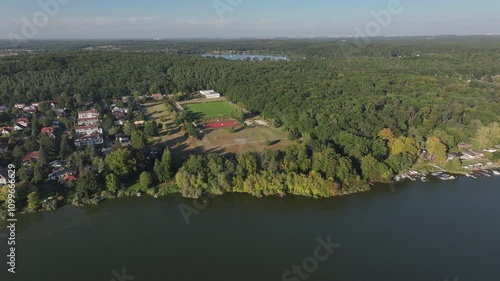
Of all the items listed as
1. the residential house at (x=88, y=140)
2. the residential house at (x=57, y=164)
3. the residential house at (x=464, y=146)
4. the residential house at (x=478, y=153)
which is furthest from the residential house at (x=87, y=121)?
the residential house at (x=478, y=153)

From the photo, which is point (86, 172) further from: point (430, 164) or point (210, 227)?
point (430, 164)

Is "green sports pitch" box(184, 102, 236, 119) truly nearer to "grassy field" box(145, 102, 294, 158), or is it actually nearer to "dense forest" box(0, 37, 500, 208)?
"dense forest" box(0, 37, 500, 208)

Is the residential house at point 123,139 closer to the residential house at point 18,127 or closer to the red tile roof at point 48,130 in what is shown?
the red tile roof at point 48,130

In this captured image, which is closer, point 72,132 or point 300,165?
point 300,165

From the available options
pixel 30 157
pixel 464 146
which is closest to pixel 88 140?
pixel 30 157

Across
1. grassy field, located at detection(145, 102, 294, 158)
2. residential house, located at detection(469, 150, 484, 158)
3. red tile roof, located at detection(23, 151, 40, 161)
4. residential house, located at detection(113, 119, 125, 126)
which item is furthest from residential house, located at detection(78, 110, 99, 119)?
residential house, located at detection(469, 150, 484, 158)

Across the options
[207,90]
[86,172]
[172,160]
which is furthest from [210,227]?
[207,90]
